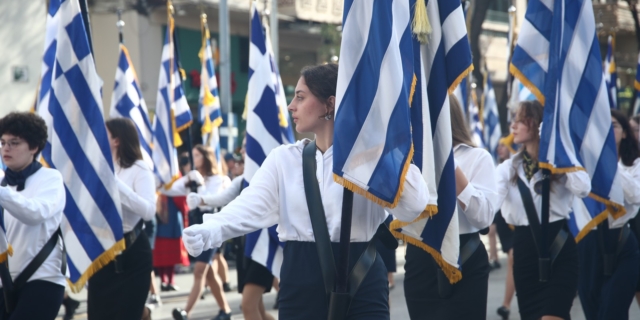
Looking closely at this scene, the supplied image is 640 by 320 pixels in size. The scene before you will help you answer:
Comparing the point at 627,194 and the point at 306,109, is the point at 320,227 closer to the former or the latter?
the point at 306,109

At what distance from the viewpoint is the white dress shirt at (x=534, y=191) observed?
254 inches

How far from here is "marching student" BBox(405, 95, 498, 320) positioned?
17.0ft

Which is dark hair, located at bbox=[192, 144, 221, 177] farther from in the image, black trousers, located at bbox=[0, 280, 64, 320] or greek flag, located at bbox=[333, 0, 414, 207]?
greek flag, located at bbox=[333, 0, 414, 207]

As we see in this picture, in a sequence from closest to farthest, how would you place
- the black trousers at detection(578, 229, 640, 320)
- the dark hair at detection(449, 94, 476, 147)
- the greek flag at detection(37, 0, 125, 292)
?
the dark hair at detection(449, 94, 476, 147) → the greek flag at detection(37, 0, 125, 292) → the black trousers at detection(578, 229, 640, 320)

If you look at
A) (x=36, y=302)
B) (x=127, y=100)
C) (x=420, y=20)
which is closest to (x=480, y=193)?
(x=420, y=20)

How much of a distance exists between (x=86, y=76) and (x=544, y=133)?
142 inches

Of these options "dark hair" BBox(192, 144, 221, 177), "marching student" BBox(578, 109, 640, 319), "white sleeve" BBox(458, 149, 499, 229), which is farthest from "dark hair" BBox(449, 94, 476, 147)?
"dark hair" BBox(192, 144, 221, 177)

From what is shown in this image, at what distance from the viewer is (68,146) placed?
6.77 metres

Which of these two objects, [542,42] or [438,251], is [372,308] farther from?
[542,42]

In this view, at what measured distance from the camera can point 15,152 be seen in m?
5.46

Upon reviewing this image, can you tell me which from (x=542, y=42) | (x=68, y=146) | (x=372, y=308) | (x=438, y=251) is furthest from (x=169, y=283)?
(x=372, y=308)

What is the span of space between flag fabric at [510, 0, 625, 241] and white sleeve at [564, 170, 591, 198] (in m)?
0.32

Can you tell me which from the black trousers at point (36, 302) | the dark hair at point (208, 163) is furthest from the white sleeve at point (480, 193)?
the dark hair at point (208, 163)

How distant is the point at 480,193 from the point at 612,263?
2.39 m
